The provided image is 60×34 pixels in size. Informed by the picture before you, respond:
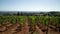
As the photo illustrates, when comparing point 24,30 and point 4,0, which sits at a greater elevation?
point 4,0

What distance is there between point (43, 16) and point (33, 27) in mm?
213

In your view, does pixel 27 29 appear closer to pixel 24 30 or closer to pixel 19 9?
pixel 24 30

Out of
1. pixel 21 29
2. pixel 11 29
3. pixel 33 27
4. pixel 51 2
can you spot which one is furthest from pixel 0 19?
pixel 51 2

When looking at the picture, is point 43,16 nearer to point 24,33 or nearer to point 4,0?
point 24,33

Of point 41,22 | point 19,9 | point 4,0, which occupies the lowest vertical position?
point 41,22

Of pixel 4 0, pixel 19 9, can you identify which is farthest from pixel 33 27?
pixel 4 0

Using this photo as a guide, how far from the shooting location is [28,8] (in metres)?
1.58

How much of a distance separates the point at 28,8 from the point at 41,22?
0.27m

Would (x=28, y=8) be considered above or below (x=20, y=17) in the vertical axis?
above

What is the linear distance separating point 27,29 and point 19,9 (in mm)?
301

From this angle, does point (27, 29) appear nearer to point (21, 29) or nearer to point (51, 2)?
point (21, 29)

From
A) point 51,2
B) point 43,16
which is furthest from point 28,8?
point 51,2

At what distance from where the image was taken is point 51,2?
162cm

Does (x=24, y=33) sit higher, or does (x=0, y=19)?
(x=0, y=19)
